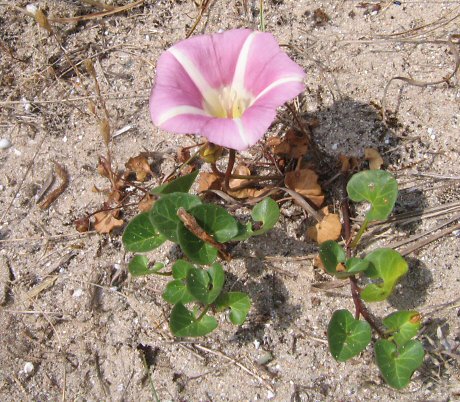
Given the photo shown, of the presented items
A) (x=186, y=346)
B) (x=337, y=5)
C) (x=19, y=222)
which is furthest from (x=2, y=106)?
(x=337, y=5)

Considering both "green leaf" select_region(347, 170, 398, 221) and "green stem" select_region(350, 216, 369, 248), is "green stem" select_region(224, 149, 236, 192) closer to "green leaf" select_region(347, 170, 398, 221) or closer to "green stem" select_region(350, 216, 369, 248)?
"green leaf" select_region(347, 170, 398, 221)

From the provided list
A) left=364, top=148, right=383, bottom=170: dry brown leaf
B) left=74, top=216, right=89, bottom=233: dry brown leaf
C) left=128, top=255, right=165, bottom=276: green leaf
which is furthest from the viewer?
left=74, top=216, right=89, bottom=233: dry brown leaf

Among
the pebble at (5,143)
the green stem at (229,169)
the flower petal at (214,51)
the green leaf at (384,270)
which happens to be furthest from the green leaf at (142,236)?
the pebble at (5,143)

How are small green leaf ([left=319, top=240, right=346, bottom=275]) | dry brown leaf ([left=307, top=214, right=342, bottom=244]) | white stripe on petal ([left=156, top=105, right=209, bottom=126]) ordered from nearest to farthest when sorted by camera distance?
white stripe on petal ([left=156, top=105, right=209, bottom=126]) < small green leaf ([left=319, top=240, right=346, bottom=275]) < dry brown leaf ([left=307, top=214, right=342, bottom=244])

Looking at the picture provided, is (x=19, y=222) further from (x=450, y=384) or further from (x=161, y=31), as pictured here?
(x=450, y=384)

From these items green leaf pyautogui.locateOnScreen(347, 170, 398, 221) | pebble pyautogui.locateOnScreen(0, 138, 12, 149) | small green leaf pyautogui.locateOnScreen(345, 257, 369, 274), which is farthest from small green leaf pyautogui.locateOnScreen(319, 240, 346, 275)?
pebble pyautogui.locateOnScreen(0, 138, 12, 149)

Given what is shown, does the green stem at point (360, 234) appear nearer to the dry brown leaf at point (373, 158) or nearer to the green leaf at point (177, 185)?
the dry brown leaf at point (373, 158)
